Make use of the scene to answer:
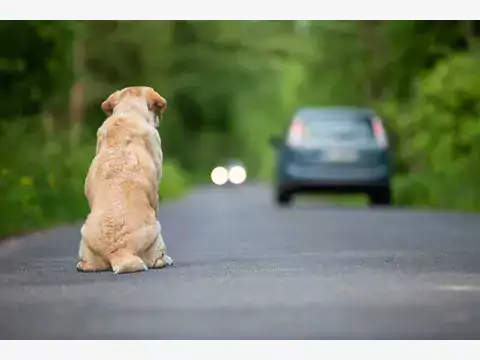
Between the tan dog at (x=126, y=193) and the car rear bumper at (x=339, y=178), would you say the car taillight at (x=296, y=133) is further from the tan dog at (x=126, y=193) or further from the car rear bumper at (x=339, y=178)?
the tan dog at (x=126, y=193)

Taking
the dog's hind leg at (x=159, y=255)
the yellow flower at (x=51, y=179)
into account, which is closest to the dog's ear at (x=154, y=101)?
the dog's hind leg at (x=159, y=255)

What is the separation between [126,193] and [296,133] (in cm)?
624

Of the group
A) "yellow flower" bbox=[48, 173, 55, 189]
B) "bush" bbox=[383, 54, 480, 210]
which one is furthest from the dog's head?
"bush" bbox=[383, 54, 480, 210]

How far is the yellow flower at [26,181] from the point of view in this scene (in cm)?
1039

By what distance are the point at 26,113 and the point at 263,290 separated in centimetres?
457

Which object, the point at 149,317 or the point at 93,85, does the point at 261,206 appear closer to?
the point at 93,85

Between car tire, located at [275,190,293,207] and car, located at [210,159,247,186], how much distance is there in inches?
16.3

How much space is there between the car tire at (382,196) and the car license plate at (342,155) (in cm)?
48

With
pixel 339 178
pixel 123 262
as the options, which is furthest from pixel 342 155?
pixel 123 262

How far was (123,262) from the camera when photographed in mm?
6844

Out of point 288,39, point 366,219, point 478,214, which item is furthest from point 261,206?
point 288,39

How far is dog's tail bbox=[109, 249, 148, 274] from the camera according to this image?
684cm
